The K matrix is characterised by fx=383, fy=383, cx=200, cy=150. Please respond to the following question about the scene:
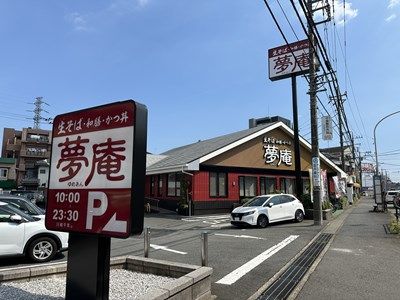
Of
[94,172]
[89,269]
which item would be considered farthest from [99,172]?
[89,269]

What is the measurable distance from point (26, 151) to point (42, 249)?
6692cm

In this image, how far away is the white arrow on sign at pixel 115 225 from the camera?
387 cm

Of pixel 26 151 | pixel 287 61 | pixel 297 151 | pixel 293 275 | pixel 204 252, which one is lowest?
pixel 293 275

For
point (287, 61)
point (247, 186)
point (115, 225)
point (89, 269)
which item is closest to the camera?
point (115, 225)

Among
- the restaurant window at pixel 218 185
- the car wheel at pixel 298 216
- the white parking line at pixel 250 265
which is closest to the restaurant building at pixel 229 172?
the restaurant window at pixel 218 185

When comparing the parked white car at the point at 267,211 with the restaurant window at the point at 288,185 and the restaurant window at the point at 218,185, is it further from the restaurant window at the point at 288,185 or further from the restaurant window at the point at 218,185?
the restaurant window at the point at 288,185

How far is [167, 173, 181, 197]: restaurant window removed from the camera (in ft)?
87.4

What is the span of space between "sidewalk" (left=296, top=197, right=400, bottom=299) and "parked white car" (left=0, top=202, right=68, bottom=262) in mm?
6103

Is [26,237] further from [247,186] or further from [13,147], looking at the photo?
[13,147]

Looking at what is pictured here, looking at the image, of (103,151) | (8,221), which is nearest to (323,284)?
(103,151)

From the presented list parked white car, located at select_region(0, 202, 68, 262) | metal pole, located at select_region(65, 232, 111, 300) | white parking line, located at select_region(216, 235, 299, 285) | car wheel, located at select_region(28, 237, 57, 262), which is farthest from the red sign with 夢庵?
car wheel, located at select_region(28, 237, 57, 262)

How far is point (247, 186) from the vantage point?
2797 cm

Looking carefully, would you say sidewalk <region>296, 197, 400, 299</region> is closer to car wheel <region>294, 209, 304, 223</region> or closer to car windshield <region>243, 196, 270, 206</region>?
car windshield <region>243, 196, 270, 206</region>

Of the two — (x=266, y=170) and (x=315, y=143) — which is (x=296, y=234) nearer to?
(x=315, y=143)
